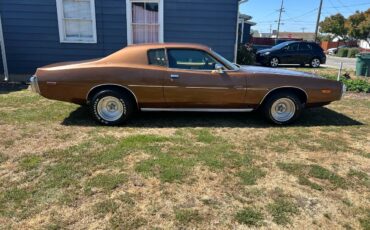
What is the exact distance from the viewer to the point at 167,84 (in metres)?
5.25

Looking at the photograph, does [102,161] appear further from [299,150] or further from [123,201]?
[299,150]

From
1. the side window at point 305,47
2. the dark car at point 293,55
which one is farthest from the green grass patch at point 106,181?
the side window at point 305,47

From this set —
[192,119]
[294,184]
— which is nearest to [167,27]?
→ [192,119]

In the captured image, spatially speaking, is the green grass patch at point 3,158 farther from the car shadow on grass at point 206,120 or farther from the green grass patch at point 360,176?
the green grass patch at point 360,176

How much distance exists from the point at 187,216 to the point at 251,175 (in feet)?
3.69

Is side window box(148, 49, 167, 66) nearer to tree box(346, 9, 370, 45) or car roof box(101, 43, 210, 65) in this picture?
car roof box(101, 43, 210, 65)

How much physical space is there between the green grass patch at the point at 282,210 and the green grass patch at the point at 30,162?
2.72m

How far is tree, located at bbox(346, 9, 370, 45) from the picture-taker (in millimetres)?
48806

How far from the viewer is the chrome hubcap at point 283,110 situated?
5609mm

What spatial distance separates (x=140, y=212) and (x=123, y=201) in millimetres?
249

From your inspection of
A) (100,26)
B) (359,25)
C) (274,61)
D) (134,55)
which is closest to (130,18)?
(100,26)

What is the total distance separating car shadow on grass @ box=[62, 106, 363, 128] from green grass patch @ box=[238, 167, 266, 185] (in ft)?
5.75

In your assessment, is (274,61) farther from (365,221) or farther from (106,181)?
(106,181)

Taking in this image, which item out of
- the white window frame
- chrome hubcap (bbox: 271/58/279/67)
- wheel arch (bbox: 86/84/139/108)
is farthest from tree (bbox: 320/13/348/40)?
wheel arch (bbox: 86/84/139/108)
